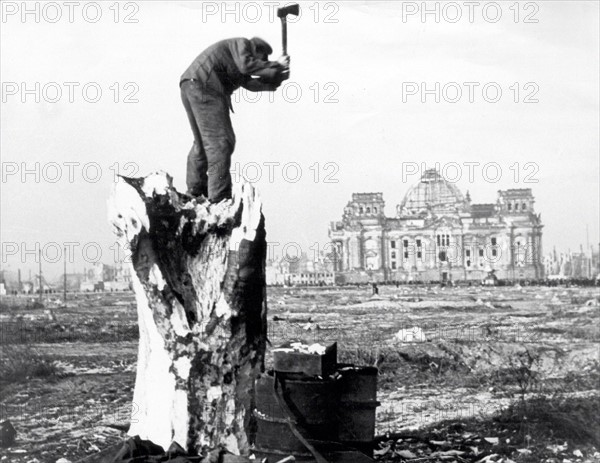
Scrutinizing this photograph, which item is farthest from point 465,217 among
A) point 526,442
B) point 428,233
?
point 526,442

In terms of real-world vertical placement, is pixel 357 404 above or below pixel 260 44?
below

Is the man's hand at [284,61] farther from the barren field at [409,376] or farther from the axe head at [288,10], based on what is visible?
the barren field at [409,376]

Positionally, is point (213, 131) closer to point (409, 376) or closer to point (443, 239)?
point (409, 376)

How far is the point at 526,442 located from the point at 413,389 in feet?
12.7

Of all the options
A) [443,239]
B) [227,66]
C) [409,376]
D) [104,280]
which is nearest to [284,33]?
[227,66]

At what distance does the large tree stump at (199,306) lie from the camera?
5.70m

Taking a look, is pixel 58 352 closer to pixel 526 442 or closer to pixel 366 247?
pixel 526 442

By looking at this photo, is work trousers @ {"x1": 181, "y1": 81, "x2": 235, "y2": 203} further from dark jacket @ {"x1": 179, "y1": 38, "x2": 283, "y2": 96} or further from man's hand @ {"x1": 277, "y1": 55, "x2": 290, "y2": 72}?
man's hand @ {"x1": 277, "y1": 55, "x2": 290, "y2": 72}

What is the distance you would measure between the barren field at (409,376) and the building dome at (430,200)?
43.3 metres

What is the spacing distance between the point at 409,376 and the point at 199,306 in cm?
705

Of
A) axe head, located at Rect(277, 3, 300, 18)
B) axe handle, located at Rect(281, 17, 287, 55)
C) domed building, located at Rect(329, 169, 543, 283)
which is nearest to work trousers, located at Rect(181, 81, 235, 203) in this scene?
axe handle, located at Rect(281, 17, 287, 55)

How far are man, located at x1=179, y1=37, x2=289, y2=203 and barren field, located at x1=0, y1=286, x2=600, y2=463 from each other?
176 cm

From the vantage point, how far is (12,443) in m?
7.77

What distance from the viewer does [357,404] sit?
213 inches
